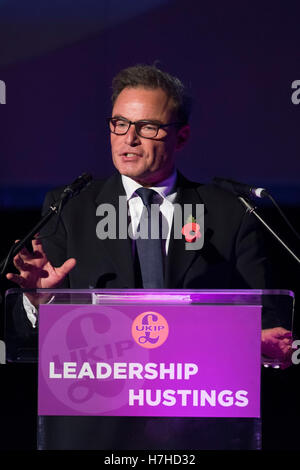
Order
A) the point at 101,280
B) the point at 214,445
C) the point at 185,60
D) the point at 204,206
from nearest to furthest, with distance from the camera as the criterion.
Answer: the point at 214,445 < the point at 101,280 < the point at 204,206 < the point at 185,60

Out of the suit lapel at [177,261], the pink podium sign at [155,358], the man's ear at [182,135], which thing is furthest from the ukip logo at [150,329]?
the man's ear at [182,135]

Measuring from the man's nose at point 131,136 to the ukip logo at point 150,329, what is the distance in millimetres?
943

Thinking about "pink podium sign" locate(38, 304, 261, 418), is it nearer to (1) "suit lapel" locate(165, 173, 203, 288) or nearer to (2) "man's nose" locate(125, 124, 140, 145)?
(1) "suit lapel" locate(165, 173, 203, 288)

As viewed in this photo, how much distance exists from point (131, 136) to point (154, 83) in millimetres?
271

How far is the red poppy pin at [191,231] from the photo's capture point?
2721 millimetres

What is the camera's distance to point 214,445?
2.12 metres

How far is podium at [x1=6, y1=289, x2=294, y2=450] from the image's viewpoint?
83.5 inches

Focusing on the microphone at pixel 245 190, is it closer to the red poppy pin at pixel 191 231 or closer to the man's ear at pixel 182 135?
the red poppy pin at pixel 191 231

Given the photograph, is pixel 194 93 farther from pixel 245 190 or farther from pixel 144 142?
pixel 245 190

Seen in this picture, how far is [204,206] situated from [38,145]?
1.07 meters

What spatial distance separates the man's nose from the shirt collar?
0.58 ft

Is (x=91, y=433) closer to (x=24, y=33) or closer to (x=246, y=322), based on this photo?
(x=246, y=322)
